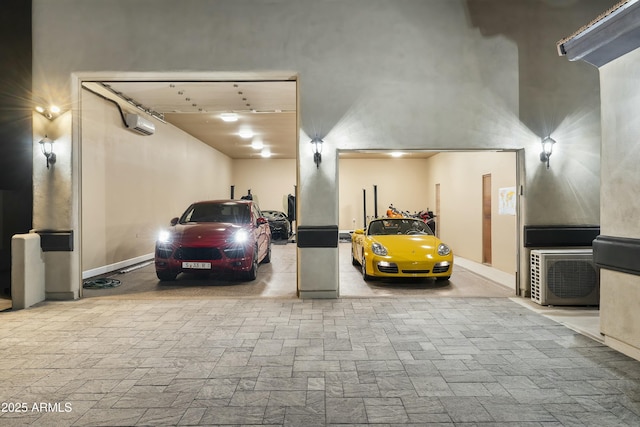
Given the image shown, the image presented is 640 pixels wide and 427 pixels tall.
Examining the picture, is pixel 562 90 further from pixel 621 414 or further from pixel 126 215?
pixel 126 215

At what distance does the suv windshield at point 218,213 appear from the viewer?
304 inches

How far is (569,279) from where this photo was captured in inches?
211

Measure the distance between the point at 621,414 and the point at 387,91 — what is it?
4748 mm

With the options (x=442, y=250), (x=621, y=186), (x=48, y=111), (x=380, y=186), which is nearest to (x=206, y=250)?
(x=48, y=111)

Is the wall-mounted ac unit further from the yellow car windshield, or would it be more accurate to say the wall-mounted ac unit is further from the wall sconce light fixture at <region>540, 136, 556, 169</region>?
the yellow car windshield

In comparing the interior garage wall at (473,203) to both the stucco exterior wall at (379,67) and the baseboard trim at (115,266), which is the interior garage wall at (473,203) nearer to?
the stucco exterior wall at (379,67)

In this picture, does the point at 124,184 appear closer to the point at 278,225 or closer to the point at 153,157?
the point at 153,157

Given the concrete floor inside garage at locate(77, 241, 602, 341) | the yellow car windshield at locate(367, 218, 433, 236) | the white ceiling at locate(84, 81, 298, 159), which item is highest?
the white ceiling at locate(84, 81, 298, 159)

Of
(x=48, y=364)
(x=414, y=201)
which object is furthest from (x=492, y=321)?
(x=414, y=201)

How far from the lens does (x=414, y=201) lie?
16.5 m

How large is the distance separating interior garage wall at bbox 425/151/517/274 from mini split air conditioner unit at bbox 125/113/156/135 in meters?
8.13

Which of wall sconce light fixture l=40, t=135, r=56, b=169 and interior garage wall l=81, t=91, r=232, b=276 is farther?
interior garage wall l=81, t=91, r=232, b=276

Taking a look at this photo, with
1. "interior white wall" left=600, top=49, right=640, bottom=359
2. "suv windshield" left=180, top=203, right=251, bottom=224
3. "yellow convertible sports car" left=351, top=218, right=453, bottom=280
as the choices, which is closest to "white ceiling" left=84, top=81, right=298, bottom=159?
"suv windshield" left=180, top=203, right=251, bottom=224

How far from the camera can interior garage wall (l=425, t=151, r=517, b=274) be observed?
796 centimetres
